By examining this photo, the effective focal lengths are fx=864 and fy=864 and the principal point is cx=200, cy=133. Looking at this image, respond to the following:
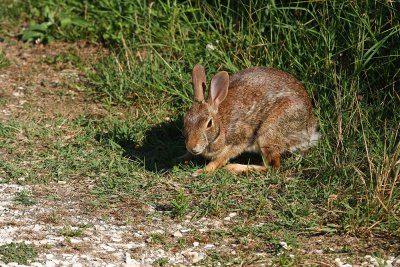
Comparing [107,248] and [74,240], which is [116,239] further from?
[74,240]

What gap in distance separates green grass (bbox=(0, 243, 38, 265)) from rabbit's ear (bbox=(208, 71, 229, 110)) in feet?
6.36

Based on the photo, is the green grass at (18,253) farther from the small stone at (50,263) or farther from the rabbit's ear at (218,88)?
the rabbit's ear at (218,88)

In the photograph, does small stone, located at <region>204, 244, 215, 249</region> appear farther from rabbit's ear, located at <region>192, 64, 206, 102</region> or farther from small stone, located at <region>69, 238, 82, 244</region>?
rabbit's ear, located at <region>192, 64, 206, 102</region>

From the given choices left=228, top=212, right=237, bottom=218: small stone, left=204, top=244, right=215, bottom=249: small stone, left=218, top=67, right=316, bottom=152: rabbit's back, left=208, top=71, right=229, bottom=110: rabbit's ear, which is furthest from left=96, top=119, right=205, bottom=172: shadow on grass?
left=204, top=244, right=215, bottom=249: small stone

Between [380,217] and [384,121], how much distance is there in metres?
1.27

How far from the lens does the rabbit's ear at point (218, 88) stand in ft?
20.3

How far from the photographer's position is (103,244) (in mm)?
5000

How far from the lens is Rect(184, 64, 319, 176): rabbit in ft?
20.4

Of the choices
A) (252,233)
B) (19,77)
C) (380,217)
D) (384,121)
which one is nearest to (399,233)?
(380,217)

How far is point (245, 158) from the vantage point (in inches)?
264

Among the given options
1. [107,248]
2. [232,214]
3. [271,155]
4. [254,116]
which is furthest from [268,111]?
[107,248]

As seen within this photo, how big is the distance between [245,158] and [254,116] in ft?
1.43

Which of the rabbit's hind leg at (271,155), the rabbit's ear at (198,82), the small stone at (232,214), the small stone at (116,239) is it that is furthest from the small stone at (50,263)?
the rabbit's hind leg at (271,155)

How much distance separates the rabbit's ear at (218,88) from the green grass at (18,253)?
1937 mm
